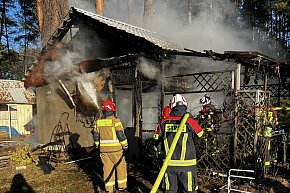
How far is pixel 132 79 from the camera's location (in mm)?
9234

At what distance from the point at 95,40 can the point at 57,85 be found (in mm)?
3116

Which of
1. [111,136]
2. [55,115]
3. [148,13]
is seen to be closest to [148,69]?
[111,136]

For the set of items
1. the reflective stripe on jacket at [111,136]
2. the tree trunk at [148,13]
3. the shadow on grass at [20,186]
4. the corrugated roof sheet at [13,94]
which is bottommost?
the shadow on grass at [20,186]

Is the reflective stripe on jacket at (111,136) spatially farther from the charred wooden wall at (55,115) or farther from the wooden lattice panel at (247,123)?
the charred wooden wall at (55,115)

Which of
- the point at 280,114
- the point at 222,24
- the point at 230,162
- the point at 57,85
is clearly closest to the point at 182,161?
the point at 230,162

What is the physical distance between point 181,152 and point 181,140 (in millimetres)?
193

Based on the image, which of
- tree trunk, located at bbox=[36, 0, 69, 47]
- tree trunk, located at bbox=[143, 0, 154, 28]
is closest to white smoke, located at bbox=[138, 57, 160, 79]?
tree trunk, located at bbox=[36, 0, 69, 47]

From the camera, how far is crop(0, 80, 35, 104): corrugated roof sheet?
75.4 feet

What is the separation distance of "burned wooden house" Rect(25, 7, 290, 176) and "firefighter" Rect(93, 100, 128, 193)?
8.08 ft

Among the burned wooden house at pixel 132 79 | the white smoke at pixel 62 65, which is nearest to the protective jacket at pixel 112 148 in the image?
the burned wooden house at pixel 132 79

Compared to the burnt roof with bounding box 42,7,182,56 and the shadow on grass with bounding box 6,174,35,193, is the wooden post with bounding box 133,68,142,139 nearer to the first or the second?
the burnt roof with bounding box 42,7,182,56

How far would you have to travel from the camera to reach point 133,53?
9.38 m

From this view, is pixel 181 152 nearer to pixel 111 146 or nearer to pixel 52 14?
pixel 111 146

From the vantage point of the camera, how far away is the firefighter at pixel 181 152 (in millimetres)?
4238
